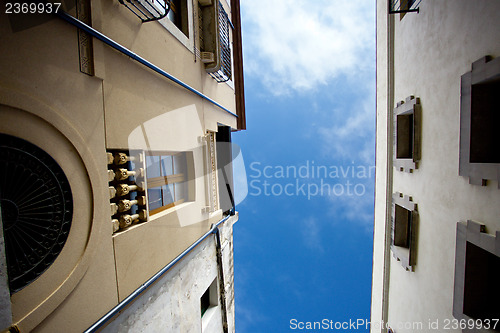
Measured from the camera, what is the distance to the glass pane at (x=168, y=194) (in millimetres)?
5668

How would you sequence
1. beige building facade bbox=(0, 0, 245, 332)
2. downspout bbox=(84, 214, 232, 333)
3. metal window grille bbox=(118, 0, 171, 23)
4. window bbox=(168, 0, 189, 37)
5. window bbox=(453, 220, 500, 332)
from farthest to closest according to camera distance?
window bbox=(168, 0, 189, 37), metal window grille bbox=(118, 0, 171, 23), window bbox=(453, 220, 500, 332), downspout bbox=(84, 214, 232, 333), beige building facade bbox=(0, 0, 245, 332)

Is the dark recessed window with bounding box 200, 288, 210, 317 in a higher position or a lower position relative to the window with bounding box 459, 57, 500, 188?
lower

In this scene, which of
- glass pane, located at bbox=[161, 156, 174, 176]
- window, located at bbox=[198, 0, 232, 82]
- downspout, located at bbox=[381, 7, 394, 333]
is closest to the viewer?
glass pane, located at bbox=[161, 156, 174, 176]

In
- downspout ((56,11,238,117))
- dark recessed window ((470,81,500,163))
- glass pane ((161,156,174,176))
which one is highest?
downspout ((56,11,238,117))

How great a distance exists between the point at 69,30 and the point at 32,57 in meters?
0.73

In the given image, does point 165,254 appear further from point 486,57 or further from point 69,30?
point 486,57

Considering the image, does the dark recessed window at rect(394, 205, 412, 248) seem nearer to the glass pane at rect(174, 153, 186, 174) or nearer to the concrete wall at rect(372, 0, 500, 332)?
the concrete wall at rect(372, 0, 500, 332)

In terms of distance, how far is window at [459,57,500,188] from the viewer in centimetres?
384

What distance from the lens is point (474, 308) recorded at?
4.22m

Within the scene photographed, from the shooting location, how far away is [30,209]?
2715mm

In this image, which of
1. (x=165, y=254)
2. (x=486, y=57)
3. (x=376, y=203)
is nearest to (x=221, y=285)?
(x=165, y=254)

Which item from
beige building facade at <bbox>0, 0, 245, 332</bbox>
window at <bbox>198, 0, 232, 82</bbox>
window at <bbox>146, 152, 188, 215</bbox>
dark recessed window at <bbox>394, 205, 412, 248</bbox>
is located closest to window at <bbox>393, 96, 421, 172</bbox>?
dark recessed window at <bbox>394, 205, 412, 248</bbox>

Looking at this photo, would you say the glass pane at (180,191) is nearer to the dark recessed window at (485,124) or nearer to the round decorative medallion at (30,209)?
the round decorative medallion at (30,209)

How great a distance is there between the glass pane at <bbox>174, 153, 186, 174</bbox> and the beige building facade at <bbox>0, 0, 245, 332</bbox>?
52 millimetres
